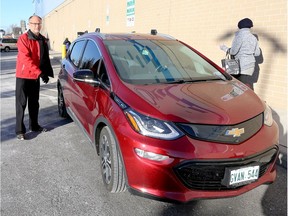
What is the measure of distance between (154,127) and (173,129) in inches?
6.3

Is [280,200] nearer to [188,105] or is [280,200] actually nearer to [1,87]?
[188,105]

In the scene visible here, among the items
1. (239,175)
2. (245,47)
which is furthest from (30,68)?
(245,47)

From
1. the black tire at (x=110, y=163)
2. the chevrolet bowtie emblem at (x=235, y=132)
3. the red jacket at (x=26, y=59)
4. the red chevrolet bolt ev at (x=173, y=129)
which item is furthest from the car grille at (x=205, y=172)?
the red jacket at (x=26, y=59)

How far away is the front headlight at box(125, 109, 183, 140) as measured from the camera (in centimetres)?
243

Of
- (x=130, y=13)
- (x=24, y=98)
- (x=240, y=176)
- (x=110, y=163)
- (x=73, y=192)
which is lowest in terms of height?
(x=73, y=192)

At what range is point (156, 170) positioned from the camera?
7.89ft

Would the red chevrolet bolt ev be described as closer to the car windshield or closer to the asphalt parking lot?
the car windshield

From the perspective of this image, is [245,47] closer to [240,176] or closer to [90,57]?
[90,57]

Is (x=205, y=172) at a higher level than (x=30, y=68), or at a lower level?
lower

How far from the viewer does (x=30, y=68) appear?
4.41m

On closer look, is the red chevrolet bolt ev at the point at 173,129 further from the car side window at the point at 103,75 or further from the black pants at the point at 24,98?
the black pants at the point at 24,98

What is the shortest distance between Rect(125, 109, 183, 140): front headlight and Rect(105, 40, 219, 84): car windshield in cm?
65

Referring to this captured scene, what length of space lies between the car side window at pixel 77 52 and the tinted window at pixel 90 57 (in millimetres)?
265

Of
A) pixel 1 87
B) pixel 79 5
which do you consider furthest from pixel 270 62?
pixel 79 5
